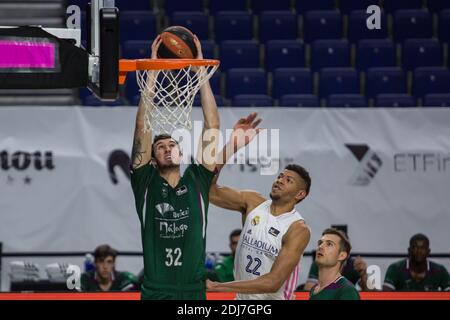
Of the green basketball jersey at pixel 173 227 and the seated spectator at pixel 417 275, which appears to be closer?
the green basketball jersey at pixel 173 227

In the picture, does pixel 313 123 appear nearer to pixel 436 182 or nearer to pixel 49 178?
pixel 436 182

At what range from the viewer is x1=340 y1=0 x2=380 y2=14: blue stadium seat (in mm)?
10773

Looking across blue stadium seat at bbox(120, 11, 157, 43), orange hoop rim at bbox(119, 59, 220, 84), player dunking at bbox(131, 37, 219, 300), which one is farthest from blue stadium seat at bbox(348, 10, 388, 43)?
orange hoop rim at bbox(119, 59, 220, 84)

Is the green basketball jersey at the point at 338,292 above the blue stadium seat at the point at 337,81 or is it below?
below

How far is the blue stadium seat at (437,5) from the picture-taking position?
36.0ft

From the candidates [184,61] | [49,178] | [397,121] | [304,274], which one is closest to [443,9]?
[397,121]

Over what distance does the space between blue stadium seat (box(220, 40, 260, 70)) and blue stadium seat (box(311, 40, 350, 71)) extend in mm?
579

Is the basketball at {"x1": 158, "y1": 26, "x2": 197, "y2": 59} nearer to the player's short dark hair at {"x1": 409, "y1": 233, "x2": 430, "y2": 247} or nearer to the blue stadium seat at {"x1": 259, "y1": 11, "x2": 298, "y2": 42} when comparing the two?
the player's short dark hair at {"x1": 409, "y1": 233, "x2": 430, "y2": 247}

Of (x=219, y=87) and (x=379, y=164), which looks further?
(x=219, y=87)

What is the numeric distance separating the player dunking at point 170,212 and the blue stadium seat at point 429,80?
354 cm

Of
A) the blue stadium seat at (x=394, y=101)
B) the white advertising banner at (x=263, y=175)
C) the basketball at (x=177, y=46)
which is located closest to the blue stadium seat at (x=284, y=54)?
the blue stadium seat at (x=394, y=101)

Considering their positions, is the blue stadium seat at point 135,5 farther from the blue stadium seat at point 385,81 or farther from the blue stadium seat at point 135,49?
the blue stadium seat at point 385,81

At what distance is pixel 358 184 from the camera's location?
9.41 metres
